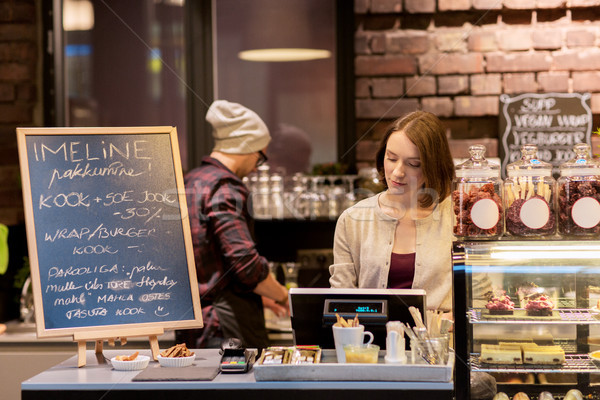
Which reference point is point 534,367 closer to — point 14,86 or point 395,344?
point 395,344

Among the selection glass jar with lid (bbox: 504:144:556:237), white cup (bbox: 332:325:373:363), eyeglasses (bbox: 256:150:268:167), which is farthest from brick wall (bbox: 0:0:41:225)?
glass jar with lid (bbox: 504:144:556:237)

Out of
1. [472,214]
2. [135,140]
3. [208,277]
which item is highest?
[135,140]

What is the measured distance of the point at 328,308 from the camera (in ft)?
6.42

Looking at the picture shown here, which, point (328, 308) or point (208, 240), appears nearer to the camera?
point (328, 308)

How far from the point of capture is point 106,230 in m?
2.31

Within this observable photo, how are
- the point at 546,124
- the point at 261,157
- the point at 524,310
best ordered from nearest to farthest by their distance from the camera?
the point at 524,310
the point at 261,157
the point at 546,124

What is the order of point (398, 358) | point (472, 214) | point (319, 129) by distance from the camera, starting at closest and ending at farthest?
point (398, 358) < point (472, 214) < point (319, 129)

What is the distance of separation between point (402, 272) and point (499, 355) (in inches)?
23.5

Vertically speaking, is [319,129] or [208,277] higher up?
[319,129]

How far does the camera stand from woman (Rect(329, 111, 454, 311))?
2.53m

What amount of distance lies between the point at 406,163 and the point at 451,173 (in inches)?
7.8

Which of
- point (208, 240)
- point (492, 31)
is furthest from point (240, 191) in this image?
point (492, 31)

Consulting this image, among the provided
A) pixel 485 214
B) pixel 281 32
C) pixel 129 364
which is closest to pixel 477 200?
pixel 485 214

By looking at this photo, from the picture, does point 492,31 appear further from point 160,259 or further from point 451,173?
point 160,259
